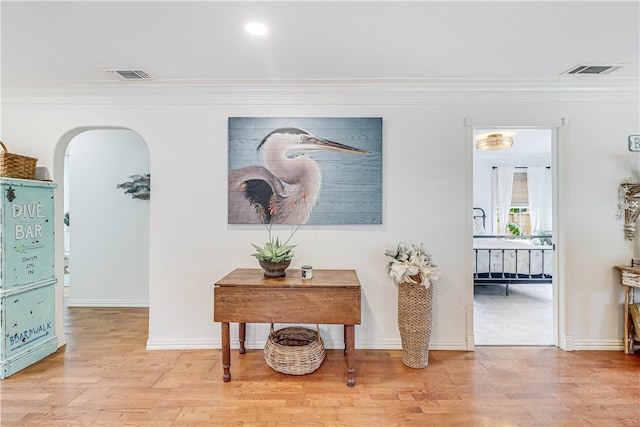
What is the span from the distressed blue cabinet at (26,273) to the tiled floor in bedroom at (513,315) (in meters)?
3.70

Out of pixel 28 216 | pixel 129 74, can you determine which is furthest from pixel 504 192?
pixel 28 216

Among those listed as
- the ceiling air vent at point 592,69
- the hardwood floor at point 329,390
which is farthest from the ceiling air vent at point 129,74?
the ceiling air vent at point 592,69

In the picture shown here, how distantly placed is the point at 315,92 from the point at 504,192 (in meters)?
5.85

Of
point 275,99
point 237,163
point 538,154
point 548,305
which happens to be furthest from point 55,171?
point 538,154

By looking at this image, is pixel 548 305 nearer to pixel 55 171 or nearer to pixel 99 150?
pixel 55 171

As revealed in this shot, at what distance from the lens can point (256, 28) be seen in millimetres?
2043

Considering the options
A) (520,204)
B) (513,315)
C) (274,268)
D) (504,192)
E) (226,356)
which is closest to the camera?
(226,356)

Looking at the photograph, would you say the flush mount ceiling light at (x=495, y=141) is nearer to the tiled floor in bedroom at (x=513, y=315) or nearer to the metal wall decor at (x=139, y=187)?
the tiled floor in bedroom at (x=513, y=315)

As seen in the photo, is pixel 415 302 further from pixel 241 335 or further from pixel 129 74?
pixel 129 74

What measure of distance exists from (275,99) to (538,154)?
6.42 meters

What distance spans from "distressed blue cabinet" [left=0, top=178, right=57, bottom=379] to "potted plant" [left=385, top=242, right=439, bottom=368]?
2.81m

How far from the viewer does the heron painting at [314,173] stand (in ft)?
9.71

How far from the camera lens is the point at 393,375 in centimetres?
251

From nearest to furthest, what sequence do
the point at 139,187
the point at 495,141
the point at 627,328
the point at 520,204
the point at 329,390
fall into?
the point at 329,390 → the point at 627,328 → the point at 139,187 → the point at 495,141 → the point at 520,204
